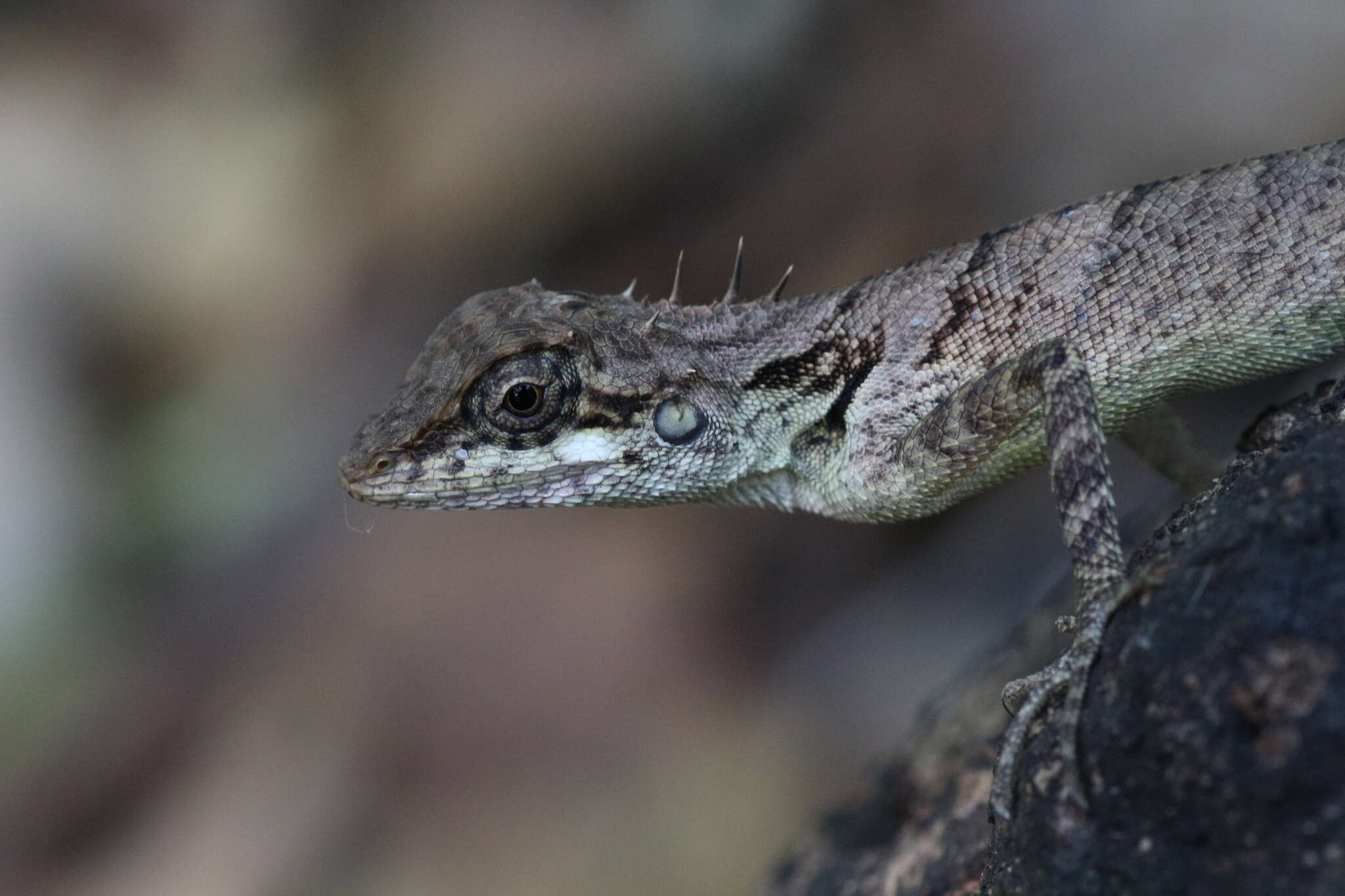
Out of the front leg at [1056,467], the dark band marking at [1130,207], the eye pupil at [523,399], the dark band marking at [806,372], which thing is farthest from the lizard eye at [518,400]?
the dark band marking at [1130,207]

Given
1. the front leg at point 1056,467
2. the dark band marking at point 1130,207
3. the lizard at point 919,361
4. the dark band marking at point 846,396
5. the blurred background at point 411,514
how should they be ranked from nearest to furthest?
the front leg at point 1056,467, the lizard at point 919,361, the dark band marking at point 1130,207, the dark band marking at point 846,396, the blurred background at point 411,514

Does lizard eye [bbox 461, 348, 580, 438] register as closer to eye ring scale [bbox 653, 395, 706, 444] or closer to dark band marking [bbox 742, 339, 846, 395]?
eye ring scale [bbox 653, 395, 706, 444]

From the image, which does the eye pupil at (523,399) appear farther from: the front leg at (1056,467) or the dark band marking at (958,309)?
the dark band marking at (958,309)

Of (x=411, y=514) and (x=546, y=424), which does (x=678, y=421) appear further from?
(x=411, y=514)

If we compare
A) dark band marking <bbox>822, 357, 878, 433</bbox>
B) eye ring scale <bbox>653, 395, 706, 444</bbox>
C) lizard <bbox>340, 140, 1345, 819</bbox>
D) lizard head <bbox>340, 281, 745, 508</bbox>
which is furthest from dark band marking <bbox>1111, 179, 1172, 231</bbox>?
eye ring scale <bbox>653, 395, 706, 444</bbox>

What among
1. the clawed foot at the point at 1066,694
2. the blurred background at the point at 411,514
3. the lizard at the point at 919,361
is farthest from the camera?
the blurred background at the point at 411,514

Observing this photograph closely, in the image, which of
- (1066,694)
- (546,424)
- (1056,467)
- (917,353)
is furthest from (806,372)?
(1066,694)

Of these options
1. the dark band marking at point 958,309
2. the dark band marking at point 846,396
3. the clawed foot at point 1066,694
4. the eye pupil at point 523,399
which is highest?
the eye pupil at point 523,399
